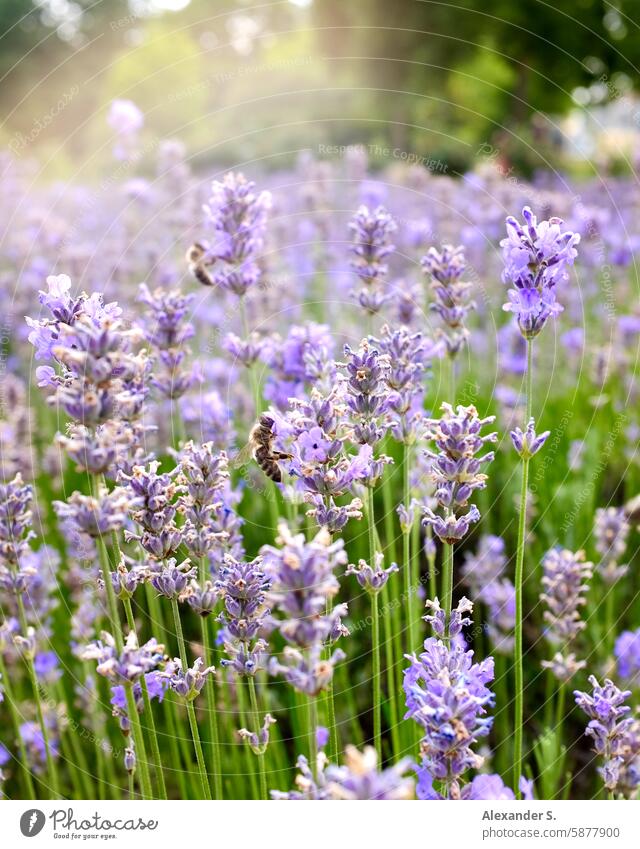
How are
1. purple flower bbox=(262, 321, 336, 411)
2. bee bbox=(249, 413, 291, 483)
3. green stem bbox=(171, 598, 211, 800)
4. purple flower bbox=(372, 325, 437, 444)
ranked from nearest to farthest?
green stem bbox=(171, 598, 211, 800) → purple flower bbox=(372, 325, 437, 444) → bee bbox=(249, 413, 291, 483) → purple flower bbox=(262, 321, 336, 411)

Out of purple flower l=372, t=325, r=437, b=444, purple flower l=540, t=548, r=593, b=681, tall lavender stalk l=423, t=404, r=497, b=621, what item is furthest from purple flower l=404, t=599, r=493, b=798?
purple flower l=540, t=548, r=593, b=681

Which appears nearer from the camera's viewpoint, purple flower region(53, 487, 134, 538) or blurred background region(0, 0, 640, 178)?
purple flower region(53, 487, 134, 538)

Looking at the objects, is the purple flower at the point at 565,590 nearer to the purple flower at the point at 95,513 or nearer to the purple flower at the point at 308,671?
the purple flower at the point at 308,671

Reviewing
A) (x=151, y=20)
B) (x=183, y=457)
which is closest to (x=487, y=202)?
(x=183, y=457)

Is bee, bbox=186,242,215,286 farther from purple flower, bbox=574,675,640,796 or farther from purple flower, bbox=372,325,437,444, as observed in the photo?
purple flower, bbox=574,675,640,796

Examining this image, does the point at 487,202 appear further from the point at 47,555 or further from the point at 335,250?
the point at 47,555

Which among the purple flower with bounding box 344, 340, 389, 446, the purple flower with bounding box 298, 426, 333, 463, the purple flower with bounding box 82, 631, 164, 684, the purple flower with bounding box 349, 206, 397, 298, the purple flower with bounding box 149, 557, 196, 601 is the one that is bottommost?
the purple flower with bounding box 82, 631, 164, 684
